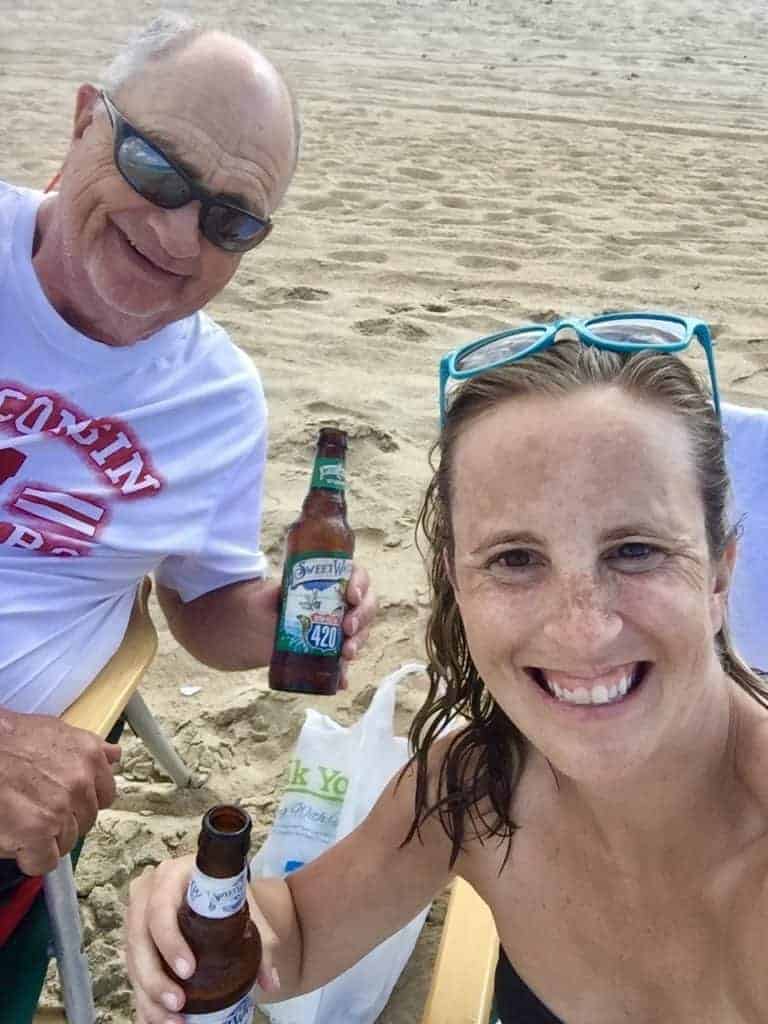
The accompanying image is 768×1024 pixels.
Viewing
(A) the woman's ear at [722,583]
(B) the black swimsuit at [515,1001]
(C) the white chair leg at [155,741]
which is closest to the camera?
(A) the woman's ear at [722,583]

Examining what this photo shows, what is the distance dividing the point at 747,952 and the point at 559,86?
11305 mm

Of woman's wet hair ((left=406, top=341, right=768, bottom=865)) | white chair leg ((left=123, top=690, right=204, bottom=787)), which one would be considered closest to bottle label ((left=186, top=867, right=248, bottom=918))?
woman's wet hair ((left=406, top=341, right=768, bottom=865))

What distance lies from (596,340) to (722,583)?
400mm

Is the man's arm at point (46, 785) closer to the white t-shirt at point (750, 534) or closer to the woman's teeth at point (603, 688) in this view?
the woman's teeth at point (603, 688)

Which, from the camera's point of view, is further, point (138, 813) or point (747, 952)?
point (138, 813)

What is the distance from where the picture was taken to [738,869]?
4.95 ft

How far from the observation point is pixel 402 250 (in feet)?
20.4

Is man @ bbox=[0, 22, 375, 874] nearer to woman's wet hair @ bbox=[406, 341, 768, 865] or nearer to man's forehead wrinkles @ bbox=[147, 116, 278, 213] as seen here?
man's forehead wrinkles @ bbox=[147, 116, 278, 213]

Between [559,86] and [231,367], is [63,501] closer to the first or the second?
[231,367]

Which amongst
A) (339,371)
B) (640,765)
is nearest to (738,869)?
(640,765)

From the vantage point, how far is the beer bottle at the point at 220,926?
4.56 ft

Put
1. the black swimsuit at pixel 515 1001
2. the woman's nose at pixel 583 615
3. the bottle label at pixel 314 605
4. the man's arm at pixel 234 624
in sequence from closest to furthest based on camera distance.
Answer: the woman's nose at pixel 583 615, the black swimsuit at pixel 515 1001, the bottle label at pixel 314 605, the man's arm at pixel 234 624

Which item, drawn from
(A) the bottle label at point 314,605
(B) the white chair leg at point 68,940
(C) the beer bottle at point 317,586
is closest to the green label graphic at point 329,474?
(C) the beer bottle at point 317,586

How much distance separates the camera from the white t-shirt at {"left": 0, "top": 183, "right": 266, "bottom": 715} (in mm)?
2086
